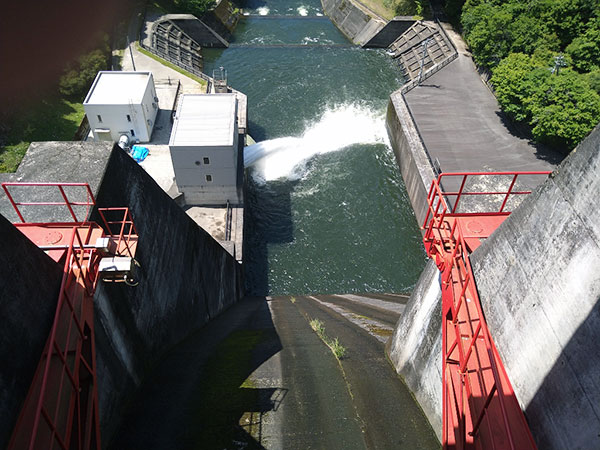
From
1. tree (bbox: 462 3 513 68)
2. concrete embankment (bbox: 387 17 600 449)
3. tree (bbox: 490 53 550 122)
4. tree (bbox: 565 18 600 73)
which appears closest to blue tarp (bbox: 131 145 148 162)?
concrete embankment (bbox: 387 17 600 449)

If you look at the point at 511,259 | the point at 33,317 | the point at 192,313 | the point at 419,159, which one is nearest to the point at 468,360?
the point at 511,259

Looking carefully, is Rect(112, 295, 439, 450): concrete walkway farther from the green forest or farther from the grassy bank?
the grassy bank

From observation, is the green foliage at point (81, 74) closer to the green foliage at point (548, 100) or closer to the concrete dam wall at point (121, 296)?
the concrete dam wall at point (121, 296)

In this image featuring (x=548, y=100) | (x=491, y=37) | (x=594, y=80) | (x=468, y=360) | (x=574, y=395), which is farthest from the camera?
(x=491, y=37)

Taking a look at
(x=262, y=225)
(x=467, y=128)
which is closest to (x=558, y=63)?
(x=467, y=128)

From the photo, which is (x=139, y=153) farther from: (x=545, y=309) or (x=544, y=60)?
(x=544, y=60)
